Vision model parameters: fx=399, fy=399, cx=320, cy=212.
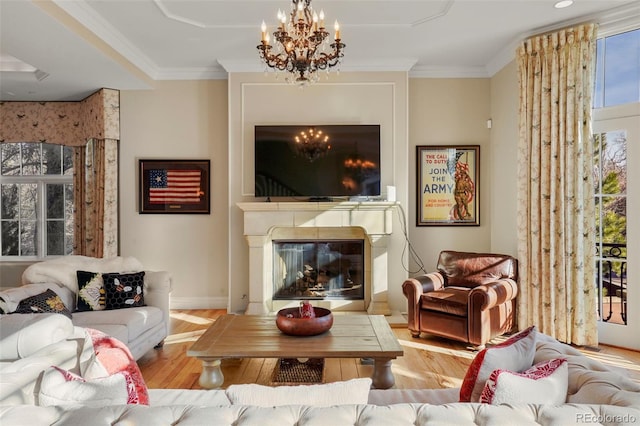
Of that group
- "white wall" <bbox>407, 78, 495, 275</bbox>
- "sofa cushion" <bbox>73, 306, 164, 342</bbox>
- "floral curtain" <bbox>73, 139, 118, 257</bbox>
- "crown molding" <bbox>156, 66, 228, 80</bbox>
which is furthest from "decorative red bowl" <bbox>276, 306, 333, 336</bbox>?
"crown molding" <bbox>156, 66, 228, 80</bbox>

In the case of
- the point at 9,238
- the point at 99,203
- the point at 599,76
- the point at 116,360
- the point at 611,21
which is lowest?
the point at 116,360

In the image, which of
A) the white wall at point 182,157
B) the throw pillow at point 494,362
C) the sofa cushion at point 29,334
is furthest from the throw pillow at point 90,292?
the throw pillow at point 494,362

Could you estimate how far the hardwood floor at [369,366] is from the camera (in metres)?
2.94

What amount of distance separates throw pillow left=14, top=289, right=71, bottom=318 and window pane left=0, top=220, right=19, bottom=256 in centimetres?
359

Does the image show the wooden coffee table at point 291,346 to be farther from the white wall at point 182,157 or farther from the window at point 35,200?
the window at point 35,200

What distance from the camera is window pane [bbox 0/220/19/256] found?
5.83 metres

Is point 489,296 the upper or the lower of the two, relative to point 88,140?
lower

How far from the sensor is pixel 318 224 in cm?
460

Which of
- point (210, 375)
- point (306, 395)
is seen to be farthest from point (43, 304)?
point (306, 395)

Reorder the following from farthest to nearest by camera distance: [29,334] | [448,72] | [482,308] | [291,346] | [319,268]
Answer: [448,72], [319,268], [482,308], [291,346], [29,334]

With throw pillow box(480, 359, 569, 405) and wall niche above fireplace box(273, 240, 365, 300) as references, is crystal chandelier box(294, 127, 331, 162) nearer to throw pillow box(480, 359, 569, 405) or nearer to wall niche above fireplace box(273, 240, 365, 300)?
wall niche above fireplace box(273, 240, 365, 300)

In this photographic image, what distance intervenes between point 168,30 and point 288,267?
9.38ft

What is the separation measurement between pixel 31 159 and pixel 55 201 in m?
0.72

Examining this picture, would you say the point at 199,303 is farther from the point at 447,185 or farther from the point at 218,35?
the point at 447,185
